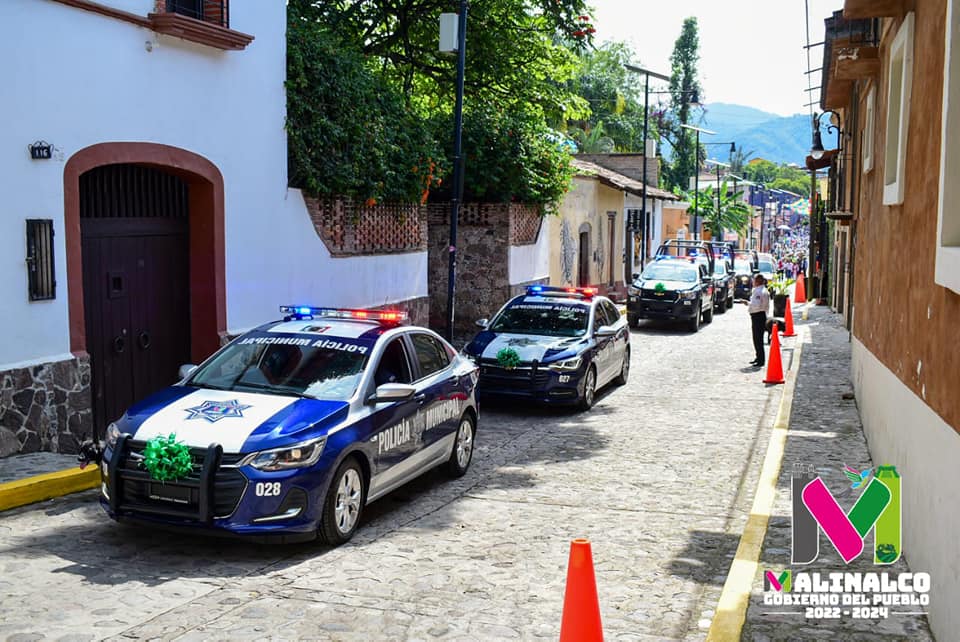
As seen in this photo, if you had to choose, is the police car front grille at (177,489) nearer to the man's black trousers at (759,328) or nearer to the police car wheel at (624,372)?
the police car wheel at (624,372)

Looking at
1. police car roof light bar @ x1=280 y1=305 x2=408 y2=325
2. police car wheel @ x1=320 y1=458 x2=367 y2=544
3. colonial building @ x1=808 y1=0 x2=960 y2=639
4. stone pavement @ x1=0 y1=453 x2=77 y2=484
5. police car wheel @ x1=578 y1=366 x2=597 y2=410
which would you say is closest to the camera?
colonial building @ x1=808 y1=0 x2=960 y2=639

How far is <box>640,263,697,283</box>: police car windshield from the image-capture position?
2567cm

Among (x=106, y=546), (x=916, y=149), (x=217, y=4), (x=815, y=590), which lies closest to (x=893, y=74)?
(x=916, y=149)

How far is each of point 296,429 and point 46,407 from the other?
402cm

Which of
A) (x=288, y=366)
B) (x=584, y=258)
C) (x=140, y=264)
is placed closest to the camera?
(x=288, y=366)

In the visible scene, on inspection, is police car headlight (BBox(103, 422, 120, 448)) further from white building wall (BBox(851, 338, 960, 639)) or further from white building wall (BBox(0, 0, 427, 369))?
white building wall (BBox(851, 338, 960, 639))

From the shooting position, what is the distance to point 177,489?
700cm

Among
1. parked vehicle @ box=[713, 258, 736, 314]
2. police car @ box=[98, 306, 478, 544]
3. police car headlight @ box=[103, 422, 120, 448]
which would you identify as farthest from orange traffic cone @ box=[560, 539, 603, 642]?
parked vehicle @ box=[713, 258, 736, 314]

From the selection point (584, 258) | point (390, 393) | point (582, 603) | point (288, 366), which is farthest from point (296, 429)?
point (584, 258)

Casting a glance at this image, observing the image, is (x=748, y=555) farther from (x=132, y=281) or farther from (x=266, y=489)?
(x=132, y=281)

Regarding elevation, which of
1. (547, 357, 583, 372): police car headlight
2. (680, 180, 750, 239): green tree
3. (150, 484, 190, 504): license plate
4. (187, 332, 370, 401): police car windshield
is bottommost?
(150, 484, 190, 504): license plate

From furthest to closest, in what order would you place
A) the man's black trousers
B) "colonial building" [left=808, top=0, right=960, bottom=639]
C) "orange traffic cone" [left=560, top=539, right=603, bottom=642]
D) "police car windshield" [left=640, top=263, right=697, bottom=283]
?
1. "police car windshield" [left=640, top=263, right=697, bottom=283]
2. the man's black trousers
3. "colonial building" [left=808, top=0, right=960, bottom=639]
4. "orange traffic cone" [left=560, top=539, right=603, bottom=642]

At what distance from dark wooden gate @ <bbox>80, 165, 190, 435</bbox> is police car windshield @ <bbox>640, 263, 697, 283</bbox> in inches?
603

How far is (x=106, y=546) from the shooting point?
7.35m
